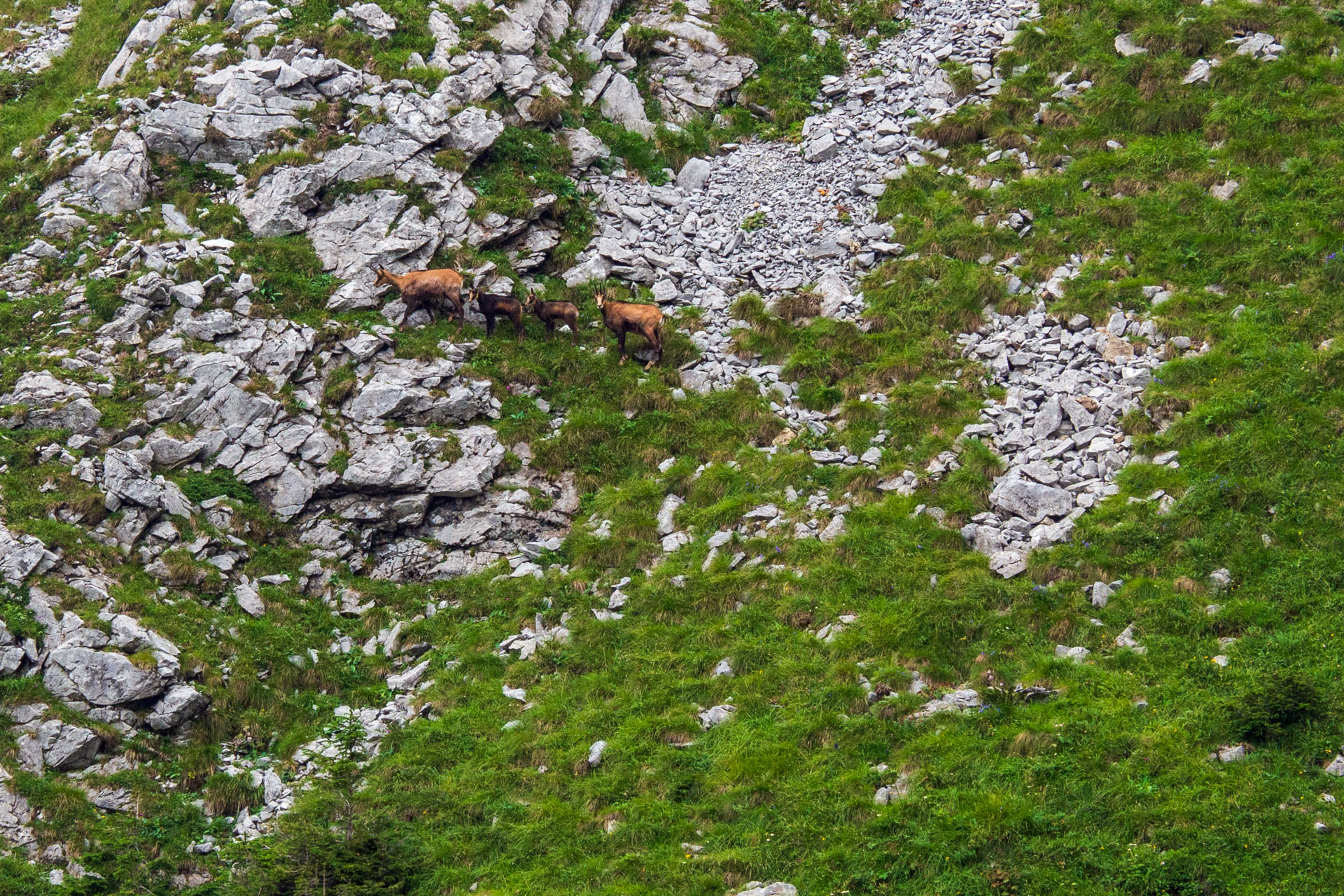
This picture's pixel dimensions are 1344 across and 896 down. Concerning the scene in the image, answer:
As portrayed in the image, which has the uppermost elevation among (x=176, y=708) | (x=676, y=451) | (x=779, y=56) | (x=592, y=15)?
(x=592, y=15)

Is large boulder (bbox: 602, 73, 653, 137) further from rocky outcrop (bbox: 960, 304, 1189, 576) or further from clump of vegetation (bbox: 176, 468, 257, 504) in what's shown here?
clump of vegetation (bbox: 176, 468, 257, 504)

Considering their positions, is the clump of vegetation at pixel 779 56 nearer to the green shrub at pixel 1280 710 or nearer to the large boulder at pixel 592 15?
the large boulder at pixel 592 15

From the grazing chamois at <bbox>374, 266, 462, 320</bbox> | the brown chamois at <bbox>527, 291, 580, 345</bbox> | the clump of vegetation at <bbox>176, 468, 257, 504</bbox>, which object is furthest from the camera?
the brown chamois at <bbox>527, 291, 580, 345</bbox>

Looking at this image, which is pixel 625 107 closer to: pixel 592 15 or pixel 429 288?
pixel 592 15

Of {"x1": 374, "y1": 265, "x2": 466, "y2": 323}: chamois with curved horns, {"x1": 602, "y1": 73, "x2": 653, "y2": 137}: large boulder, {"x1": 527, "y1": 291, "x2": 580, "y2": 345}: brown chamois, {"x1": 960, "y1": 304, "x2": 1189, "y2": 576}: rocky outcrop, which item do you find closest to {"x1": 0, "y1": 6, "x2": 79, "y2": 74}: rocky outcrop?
{"x1": 374, "y1": 265, "x2": 466, "y2": 323}: chamois with curved horns

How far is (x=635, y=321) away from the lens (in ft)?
68.7

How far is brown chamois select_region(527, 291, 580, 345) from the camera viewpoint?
2145cm

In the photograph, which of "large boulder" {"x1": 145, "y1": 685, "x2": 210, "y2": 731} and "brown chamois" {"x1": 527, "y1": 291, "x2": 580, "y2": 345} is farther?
"brown chamois" {"x1": 527, "y1": 291, "x2": 580, "y2": 345}

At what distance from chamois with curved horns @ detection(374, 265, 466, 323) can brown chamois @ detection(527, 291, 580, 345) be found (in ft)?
4.96

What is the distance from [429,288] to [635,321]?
430 cm

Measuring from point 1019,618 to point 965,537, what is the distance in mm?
1930

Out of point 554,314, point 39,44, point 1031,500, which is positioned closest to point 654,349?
point 554,314

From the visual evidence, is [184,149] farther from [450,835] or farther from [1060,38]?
[1060,38]

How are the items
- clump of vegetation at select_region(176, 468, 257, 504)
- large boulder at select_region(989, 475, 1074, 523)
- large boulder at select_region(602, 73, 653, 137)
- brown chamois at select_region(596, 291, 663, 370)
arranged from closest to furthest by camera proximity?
1. large boulder at select_region(989, 475, 1074, 523)
2. clump of vegetation at select_region(176, 468, 257, 504)
3. brown chamois at select_region(596, 291, 663, 370)
4. large boulder at select_region(602, 73, 653, 137)
